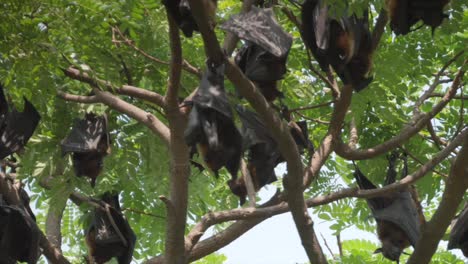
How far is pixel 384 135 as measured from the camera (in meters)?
7.73

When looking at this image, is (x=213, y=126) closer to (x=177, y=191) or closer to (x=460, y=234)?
(x=177, y=191)

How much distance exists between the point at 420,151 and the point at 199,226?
7.98ft

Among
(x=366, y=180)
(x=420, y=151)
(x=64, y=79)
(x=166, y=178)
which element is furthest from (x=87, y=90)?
(x=420, y=151)

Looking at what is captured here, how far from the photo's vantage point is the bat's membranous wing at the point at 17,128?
667cm

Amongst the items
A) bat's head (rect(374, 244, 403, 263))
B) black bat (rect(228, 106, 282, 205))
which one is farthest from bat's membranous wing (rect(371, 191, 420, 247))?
black bat (rect(228, 106, 282, 205))

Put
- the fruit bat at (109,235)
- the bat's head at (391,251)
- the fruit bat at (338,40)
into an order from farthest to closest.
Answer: the bat's head at (391,251), the fruit bat at (109,235), the fruit bat at (338,40)

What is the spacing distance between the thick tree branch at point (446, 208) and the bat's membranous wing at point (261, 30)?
4.33ft

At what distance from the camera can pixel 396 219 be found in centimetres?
784

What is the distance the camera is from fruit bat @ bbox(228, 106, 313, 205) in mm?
6395

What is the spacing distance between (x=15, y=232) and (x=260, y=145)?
202 centimetres

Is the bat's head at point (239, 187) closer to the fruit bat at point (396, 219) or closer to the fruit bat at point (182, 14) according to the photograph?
the fruit bat at point (396, 219)

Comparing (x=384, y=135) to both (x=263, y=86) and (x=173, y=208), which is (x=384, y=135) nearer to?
(x=263, y=86)

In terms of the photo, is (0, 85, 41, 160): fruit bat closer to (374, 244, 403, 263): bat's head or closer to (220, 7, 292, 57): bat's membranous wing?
(220, 7, 292, 57): bat's membranous wing


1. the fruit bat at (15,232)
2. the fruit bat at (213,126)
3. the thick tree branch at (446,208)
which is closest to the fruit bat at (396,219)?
the thick tree branch at (446,208)
